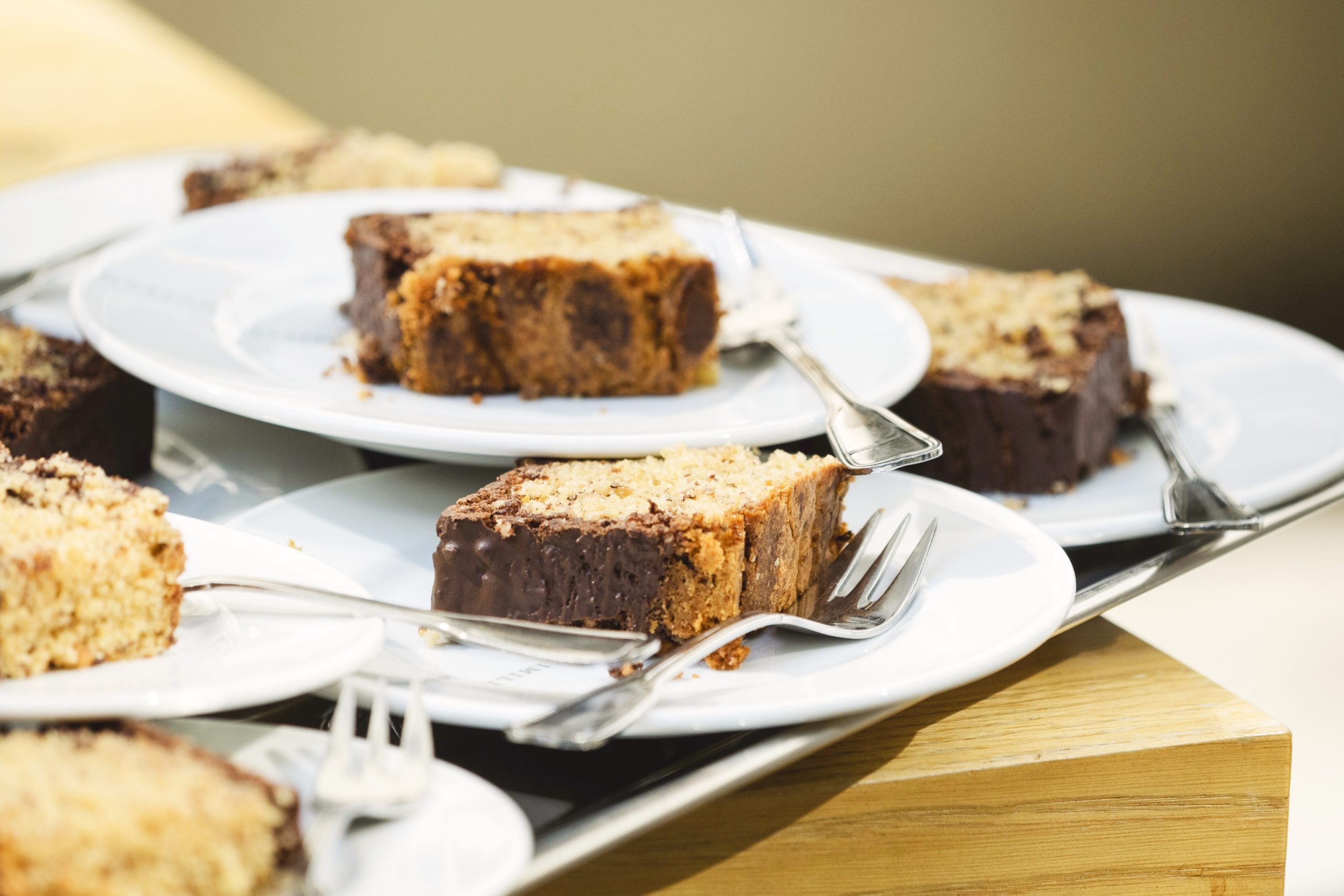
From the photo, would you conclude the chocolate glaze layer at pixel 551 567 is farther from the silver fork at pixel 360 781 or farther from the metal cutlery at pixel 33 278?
the metal cutlery at pixel 33 278

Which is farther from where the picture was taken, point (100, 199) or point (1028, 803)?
point (100, 199)

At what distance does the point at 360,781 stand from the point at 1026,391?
99 centimetres

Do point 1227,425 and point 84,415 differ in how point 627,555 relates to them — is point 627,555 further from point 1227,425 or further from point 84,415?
point 1227,425

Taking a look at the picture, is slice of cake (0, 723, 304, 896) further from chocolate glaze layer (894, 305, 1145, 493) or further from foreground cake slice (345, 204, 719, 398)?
chocolate glaze layer (894, 305, 1145, 493)

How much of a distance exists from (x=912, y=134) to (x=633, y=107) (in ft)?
4.00

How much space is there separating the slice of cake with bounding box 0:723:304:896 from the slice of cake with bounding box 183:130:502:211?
5.69 ft

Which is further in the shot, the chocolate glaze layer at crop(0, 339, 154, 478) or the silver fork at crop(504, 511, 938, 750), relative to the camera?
the chocolate glaze layer at crop(0, 339, 154, 478)

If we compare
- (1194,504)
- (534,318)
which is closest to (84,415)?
(534,318)

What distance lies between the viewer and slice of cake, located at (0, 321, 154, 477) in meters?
1.13

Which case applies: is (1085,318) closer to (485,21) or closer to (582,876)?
(582,876)

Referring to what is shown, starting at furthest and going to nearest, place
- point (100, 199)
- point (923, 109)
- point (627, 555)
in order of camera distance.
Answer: point (923, 109)
point (100, 199)
point (627, 555)

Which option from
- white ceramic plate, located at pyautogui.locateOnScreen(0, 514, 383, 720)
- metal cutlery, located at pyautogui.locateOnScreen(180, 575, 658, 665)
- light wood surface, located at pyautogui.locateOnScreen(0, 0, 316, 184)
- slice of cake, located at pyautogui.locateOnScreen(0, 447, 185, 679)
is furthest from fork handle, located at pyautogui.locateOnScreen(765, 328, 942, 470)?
light wood surface, located at pyautogui.locateOnScreen(0, 0, 316, 184)

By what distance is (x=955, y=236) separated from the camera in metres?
4.68

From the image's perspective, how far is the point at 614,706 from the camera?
2.43ft
